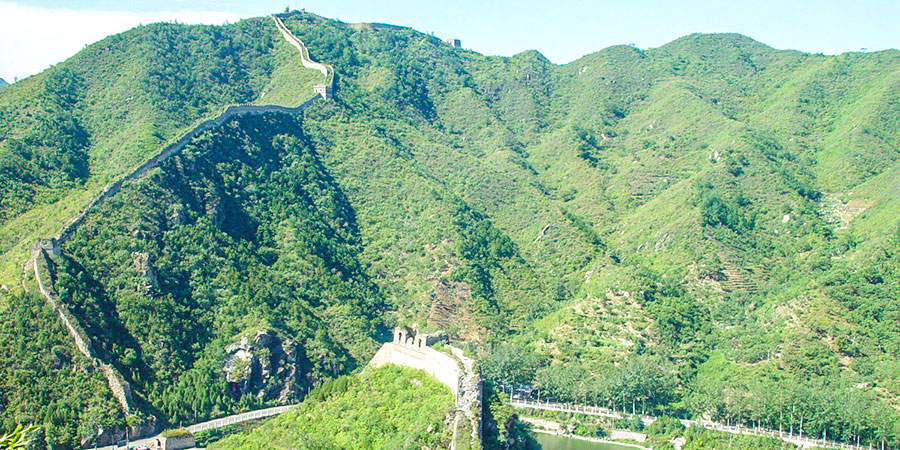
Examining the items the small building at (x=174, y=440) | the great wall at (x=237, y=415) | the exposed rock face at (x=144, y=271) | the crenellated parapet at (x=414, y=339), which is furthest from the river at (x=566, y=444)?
the exposed rock face at (x=144, y=271)

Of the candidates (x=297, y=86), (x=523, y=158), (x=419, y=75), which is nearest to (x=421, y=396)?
(x=297, y=86)

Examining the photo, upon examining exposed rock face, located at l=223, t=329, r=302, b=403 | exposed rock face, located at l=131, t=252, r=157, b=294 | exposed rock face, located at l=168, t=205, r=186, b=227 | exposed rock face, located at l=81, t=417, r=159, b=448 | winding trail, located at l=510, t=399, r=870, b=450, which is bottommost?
exposed rock face, located at l=81, t=417, r=159, b=448

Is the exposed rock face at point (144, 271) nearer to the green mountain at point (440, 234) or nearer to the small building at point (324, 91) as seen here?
the green mountain at point (440, 234)

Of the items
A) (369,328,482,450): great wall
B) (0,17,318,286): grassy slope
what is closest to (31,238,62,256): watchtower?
(0,17,318,286): grassy slope

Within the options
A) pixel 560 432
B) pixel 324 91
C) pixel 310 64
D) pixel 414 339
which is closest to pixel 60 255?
pixel 414 339

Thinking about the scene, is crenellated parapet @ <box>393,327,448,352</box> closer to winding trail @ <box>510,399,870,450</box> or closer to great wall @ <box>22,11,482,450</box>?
great wall @ <box>22,11,482,450</box>
